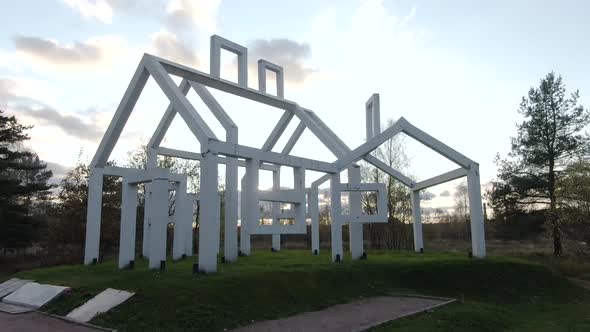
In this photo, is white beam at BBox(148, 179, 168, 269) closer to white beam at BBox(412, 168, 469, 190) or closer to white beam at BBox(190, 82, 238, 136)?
white beam at BBox(190, 82, 238, 136)

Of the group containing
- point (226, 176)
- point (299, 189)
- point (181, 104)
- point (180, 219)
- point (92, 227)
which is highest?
point (181, 104)

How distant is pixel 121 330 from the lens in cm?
802

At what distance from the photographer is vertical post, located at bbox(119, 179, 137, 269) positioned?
13.5 meters

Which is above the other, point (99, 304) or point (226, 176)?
point (226, 176)

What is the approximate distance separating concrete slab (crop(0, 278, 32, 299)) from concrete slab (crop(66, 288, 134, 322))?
414 centimetres

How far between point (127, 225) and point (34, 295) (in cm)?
337

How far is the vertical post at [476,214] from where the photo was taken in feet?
57.2

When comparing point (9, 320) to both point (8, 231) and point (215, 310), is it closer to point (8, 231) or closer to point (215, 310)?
point (215, 310)

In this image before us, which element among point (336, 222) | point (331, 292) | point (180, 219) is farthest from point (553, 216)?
point (180, 219)

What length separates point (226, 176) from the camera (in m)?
15.9

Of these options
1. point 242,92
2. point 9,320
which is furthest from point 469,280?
point 9,320

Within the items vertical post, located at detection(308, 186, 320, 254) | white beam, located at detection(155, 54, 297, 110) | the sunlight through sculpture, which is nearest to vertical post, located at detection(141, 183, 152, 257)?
the sunlight through sculpture

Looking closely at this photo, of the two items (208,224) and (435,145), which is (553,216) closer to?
(435,145)

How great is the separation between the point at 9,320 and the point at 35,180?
3639cm
